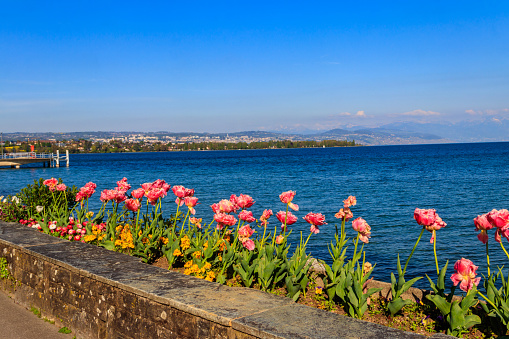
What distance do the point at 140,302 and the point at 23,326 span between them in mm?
1881

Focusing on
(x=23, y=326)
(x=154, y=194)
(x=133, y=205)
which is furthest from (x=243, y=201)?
(x=23, y=326)

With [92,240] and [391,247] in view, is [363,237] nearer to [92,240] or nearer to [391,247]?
[92,240]

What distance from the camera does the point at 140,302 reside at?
12.3ft

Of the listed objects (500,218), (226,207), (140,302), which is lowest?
(140,302)

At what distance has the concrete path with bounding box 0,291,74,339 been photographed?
4484mm

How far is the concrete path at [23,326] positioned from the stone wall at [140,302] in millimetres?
113

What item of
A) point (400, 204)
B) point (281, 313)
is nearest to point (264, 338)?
point (281, 313)

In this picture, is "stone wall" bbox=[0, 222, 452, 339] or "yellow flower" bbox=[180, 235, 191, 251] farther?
"yellow flower" bbox=[180, 235, 191, 251]

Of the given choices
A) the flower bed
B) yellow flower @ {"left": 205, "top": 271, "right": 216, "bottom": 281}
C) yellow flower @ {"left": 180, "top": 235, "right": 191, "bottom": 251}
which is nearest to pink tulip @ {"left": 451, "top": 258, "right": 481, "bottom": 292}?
A: the flower bed

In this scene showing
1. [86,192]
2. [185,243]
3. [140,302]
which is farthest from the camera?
[86,192]

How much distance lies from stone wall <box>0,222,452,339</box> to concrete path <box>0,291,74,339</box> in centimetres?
11

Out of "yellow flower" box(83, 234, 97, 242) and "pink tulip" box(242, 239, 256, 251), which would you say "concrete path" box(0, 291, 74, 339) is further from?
"pink tulip" box(242, 239, 256, 251)

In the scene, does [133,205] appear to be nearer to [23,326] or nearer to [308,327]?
[23,326]

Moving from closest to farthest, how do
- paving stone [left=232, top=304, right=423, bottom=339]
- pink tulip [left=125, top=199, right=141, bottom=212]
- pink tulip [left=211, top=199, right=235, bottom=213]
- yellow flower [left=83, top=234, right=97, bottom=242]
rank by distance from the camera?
paving stone [left=232, top=304, right=423, bottom=339]
pink tulip [left=211, top=199, right=235, bottom=213]
pink tulip [left=125, top=199, right=141, bottom=212]
yellow flower [left=83, top=234, right=97, bottom=242]
